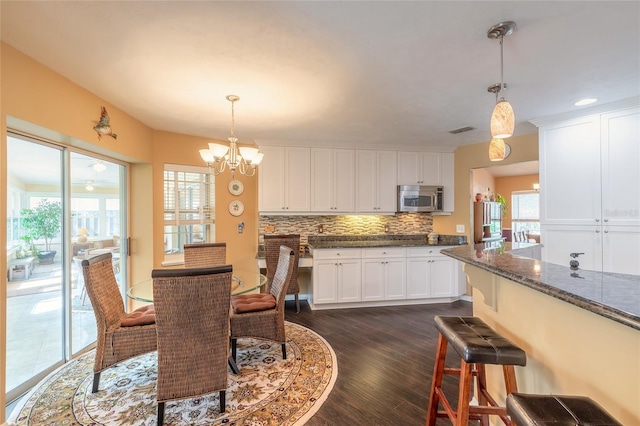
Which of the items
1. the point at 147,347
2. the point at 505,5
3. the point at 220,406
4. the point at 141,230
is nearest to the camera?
the point at 505,5

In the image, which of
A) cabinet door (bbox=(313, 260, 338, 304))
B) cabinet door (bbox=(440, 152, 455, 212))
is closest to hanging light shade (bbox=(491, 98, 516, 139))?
cabinet door (bbox=(313, 260, 338, 304))

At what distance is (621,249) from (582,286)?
2505 mm

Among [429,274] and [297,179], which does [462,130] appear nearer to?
[429,274]

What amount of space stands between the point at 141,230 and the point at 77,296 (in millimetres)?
1068

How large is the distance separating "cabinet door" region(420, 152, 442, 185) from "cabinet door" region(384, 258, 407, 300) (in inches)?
57.7

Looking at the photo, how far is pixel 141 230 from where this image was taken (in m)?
3.68

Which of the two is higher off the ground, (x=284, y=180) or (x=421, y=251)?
(x=284, y=180)

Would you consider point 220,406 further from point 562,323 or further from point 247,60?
point 247,60

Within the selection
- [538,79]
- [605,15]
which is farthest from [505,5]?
[538,79]

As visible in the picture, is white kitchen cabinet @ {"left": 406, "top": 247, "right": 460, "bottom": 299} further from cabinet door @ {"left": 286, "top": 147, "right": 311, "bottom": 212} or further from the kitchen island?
the kitchen island

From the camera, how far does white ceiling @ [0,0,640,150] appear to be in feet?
4.99

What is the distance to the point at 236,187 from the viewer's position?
4.41m

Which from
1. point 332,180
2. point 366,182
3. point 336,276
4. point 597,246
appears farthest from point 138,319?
point 597,246

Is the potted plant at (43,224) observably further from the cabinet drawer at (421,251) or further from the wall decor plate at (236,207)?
the cabinet drawer at (421,251)
